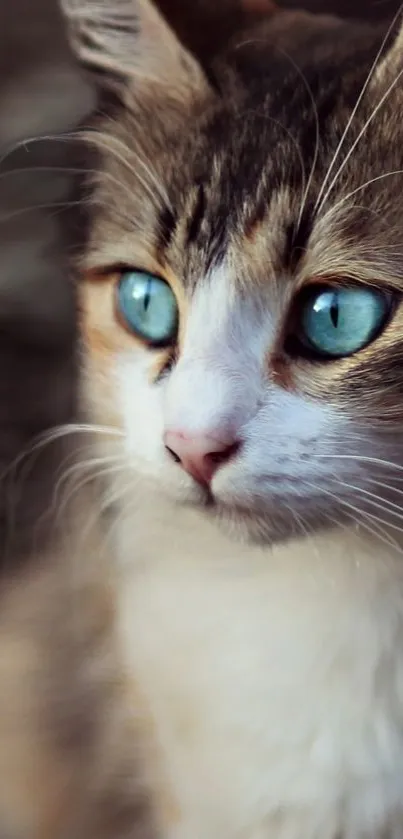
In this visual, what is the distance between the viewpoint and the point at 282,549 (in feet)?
2.09

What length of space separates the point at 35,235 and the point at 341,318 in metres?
0.25

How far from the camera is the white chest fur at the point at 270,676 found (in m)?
0.63

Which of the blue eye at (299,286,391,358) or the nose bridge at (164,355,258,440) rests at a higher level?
the blue eye at (299,286,391,358)

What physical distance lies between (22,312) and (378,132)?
29 centimetres

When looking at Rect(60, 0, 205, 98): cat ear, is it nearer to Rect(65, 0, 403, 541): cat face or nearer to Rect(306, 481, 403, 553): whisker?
Rect(65, 0, 403, 541): cat face

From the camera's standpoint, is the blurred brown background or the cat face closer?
the cat face

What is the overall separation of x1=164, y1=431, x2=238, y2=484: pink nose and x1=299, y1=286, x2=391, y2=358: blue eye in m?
0.09

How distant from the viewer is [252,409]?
0.58 metres

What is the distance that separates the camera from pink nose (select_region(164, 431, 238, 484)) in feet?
1.90

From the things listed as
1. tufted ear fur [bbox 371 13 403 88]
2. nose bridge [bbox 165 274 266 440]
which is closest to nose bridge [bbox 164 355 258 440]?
nose bridge [bbox 165 274 266 440]

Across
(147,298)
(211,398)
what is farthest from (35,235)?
(211,398)

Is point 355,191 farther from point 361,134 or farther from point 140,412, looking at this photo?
point 140,412

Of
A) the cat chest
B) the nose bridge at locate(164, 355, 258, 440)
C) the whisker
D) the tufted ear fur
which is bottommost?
the cat chest

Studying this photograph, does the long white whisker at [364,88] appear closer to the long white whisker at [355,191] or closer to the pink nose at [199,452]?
the long white whisker at [355,191]
